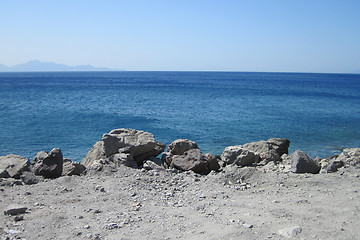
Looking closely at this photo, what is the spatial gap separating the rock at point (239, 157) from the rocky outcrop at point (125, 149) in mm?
2818

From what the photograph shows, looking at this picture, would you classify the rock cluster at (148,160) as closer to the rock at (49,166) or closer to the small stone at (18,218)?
the rock at (49,166)

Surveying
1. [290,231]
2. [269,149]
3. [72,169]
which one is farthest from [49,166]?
[269,149]

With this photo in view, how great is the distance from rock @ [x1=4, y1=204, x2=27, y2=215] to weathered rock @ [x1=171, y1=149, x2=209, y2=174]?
5765 mm

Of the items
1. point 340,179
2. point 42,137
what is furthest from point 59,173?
point 42,137

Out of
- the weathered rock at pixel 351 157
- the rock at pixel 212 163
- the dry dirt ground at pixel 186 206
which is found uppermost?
the weathered rock at pixel 351 157

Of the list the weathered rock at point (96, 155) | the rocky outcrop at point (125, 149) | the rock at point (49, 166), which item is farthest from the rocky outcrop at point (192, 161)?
the rock at point (49, 166)

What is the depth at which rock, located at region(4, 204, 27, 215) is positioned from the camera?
685 centimetres

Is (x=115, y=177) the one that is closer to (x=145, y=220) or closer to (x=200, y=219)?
(x=145, y=220)

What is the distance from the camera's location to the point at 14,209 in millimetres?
6891

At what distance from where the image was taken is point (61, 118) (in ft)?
104

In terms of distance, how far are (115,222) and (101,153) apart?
20.8 ft

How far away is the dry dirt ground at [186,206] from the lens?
627cm

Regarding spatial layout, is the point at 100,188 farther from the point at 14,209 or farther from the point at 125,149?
the point at 125,149

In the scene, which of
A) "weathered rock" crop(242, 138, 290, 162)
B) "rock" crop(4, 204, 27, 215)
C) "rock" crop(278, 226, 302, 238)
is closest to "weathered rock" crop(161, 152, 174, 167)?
"weathered rock" crop(242, 138, 290, 162)
